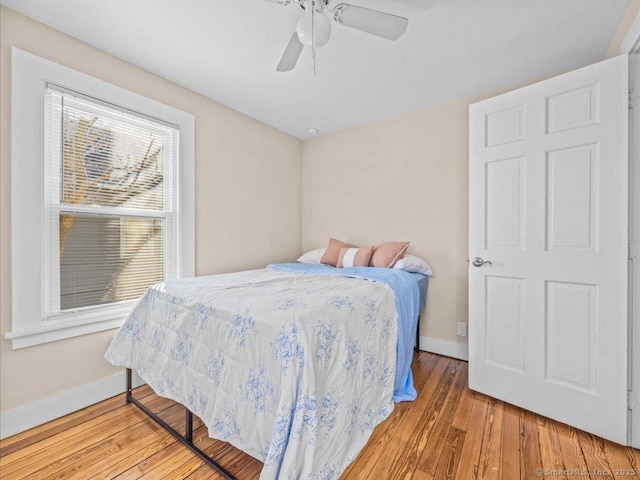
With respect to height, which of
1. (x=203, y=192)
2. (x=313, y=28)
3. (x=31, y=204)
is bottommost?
(x=31, y=204)

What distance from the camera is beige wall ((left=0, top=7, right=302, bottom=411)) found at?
1580 mm

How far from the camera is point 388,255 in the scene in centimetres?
259

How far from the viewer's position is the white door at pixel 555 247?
151 cm

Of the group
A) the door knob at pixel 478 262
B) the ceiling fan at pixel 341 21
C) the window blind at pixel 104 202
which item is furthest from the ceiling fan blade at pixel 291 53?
the door knob at pixel 478 262

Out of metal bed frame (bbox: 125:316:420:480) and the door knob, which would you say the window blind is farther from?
the door knob

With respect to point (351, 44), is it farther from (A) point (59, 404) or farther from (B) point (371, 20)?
(A) point (59, 404)

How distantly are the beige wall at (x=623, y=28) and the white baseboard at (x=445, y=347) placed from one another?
2.32 m

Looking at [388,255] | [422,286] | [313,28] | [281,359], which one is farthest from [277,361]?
[422,286]

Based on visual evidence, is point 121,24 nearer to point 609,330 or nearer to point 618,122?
point 618,122

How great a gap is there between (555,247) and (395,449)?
1.49 meters

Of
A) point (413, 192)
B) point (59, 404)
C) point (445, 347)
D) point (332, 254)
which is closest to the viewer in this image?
point (59, 404)

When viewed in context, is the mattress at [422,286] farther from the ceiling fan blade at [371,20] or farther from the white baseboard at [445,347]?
the ceiling fan blade at [371,20]

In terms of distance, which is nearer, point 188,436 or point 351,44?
point 188,436

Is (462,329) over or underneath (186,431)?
over
